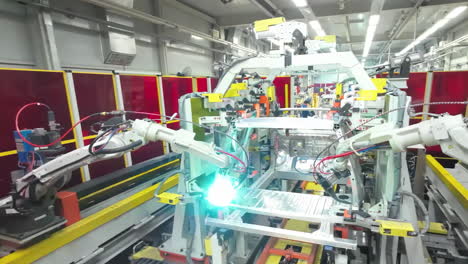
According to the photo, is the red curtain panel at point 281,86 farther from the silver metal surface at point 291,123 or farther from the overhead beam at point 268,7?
the silver metal surface at point 291,123

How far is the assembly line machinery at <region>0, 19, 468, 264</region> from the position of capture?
1901mm

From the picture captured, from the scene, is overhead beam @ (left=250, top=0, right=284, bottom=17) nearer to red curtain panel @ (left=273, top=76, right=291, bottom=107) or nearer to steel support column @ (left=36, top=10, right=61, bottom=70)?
red curtain panel @ (left=273, top=76, right=291, bottom=107)

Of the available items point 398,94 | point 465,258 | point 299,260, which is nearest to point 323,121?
point 398,94

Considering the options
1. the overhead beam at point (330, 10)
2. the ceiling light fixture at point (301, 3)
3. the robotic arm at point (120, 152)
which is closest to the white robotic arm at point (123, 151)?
the robotic arm at point (120, 152)

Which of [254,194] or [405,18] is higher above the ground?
[405,18]

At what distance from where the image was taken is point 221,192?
105 inches

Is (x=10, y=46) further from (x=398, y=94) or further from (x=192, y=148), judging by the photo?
(x=398, y=94)

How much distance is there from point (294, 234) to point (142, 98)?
3.42 meters

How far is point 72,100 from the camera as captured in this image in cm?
317

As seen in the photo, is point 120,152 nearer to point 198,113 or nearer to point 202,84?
point 198,113

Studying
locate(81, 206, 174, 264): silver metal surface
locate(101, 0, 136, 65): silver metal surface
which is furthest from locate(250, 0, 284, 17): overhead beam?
locate(81, 206, 174, 264): silver metal surface

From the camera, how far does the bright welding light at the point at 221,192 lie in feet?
8.07

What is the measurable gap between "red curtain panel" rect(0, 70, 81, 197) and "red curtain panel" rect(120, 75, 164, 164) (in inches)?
40.4

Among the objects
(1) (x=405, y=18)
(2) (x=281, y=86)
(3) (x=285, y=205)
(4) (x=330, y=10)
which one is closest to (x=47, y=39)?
(3) (x=285, y=205)
